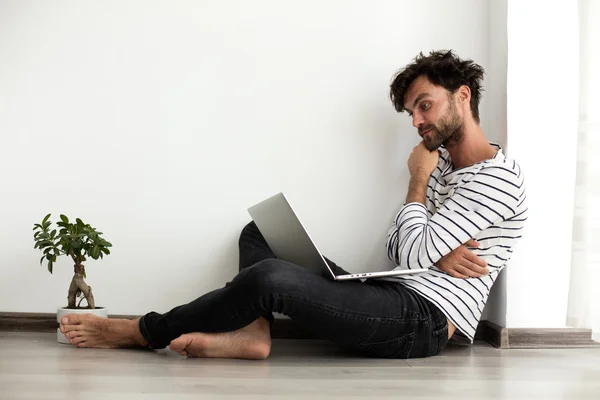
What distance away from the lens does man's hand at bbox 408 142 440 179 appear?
88.1 inches

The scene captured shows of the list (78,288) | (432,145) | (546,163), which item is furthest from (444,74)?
(78,288)

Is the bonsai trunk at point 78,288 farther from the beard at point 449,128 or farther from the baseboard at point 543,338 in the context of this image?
the baseboard at point 543,338

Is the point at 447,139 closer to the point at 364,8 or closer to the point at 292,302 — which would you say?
the point at 364,8

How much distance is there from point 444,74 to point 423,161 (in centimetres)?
29

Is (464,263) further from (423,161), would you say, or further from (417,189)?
(423,161)

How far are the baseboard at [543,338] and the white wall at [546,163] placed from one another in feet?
0.09

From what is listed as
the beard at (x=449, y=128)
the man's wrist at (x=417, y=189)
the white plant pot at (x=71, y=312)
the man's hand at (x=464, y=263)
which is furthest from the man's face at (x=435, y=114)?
the white plant pot at (x=71, y=312)

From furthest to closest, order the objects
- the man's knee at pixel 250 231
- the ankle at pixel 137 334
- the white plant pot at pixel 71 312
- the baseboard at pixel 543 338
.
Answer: the man's knee at pixel 250 231 < the baseboard at pixel 543 338 < the white plant pot at pixel 71 312 < the ankle at pixel 137 334

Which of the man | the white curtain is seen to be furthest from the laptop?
the white curtain

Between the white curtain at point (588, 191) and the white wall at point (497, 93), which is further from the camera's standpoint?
the white wall at point (497, 93)

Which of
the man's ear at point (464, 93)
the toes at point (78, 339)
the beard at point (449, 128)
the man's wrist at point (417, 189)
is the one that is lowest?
the toes at point (78, 339)

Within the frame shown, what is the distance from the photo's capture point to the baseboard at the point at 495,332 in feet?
7.41

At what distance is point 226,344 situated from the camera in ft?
6.23

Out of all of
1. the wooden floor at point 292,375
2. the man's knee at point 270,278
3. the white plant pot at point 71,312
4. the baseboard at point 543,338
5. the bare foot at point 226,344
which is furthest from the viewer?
the baseboard at point 543,338
